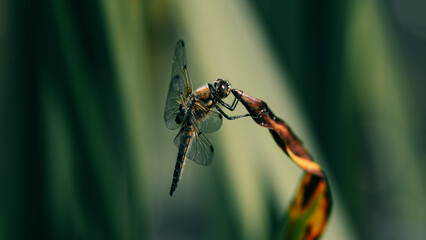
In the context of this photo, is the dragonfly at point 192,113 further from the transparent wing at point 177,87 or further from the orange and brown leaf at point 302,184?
the orange and brown leaf at point 302,184

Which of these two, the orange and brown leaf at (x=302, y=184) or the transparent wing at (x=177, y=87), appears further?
the transparent wing at (x=177, y=87)

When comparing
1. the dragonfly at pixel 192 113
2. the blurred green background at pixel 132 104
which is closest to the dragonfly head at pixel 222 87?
the dragonfly at pixel 192 113

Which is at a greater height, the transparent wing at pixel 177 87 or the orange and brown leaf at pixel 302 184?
the transparent wing at pixel 177 87

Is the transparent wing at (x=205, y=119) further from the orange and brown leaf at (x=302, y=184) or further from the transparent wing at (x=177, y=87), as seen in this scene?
the orange and brown leaf at (x=302, y=184)

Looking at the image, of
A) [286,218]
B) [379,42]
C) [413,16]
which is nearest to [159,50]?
[379,42]

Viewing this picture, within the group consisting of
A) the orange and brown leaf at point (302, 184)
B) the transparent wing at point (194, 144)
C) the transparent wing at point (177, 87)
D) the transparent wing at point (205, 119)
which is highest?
the transparent wing at point (177, 87)

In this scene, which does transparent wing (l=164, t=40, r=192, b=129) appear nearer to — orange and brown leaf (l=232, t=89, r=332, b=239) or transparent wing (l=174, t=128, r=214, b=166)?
transparent wing (l=174, t=128, r=214, b=166)

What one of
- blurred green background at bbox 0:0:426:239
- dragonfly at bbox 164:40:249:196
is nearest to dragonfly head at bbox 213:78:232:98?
dragonfly at bbox 164:40:249:196
